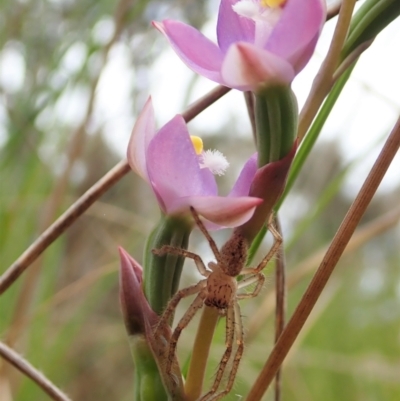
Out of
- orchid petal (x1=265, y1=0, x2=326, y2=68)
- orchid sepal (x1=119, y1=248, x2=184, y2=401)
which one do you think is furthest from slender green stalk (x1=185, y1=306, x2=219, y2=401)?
orchid petal (x1=265, y1=0, x2=326, y2=68)

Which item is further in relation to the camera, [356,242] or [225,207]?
[356,242]

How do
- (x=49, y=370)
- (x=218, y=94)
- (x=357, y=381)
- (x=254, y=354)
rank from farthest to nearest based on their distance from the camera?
1. (x=357, y=381)
2. (x=254, y=354)
3. (x=49, y=370)
4. (x=218, y=94)

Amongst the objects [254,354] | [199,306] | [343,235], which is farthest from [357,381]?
[343,235]

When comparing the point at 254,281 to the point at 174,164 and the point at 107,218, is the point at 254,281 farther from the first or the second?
the point at 107,218

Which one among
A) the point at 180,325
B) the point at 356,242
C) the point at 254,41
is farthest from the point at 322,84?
the point at 356,242

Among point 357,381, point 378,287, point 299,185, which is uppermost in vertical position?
point 299,185

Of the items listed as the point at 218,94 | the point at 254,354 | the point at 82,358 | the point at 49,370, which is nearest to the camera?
the point at 218,94

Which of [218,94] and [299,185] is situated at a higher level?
[299,185]

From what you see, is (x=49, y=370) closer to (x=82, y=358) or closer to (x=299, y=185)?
(x=82, y=358)
